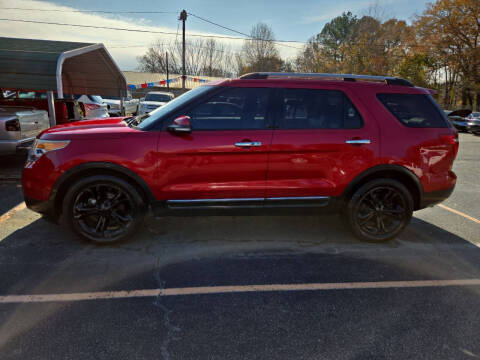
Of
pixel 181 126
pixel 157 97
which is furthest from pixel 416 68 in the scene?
pixel 181 126

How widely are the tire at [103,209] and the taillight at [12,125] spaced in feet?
13.0

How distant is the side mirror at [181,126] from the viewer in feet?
10.9

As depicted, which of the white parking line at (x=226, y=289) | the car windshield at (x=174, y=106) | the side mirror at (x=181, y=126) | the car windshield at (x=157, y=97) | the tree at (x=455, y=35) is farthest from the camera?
the tree at (x=455, y=35)

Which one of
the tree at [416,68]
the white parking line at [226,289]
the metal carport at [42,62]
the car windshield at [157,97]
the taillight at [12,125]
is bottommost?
the white parking line at [226,289]

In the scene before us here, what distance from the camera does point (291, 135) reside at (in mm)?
3564

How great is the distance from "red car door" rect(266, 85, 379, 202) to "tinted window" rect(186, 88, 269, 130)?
196 mm

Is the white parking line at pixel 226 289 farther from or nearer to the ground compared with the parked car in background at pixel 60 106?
nearer to the ground

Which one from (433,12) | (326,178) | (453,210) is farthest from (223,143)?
(433,12)

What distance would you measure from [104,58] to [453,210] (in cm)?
1181

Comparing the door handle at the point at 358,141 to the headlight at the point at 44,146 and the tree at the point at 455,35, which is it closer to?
the headlight at the point at 44,146

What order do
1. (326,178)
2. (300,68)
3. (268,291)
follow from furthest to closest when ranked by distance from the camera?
(300,68), (326,178), (268,291)

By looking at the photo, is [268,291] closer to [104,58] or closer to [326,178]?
[326,178]

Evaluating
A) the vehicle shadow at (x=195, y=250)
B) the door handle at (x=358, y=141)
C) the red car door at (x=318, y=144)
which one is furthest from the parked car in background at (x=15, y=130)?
the door handle at (x=358, y=141)

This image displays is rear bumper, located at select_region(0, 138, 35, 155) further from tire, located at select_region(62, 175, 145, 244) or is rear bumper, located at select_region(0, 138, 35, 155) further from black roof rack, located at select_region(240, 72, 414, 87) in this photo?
black roof rack, located at select_region(240, 72, 414, 87)
